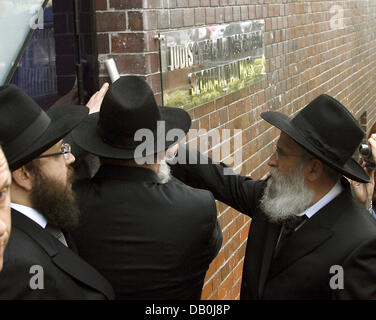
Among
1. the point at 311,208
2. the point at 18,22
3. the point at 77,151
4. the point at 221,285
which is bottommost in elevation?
the point at 221,285

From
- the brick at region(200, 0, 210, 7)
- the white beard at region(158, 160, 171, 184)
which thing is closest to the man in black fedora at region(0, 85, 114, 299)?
the white beard at region(158, 160, 171, 184)

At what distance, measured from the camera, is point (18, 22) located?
3.46m

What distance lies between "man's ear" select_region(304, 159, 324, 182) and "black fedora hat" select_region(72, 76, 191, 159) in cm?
70

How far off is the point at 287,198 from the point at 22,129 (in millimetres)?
1333

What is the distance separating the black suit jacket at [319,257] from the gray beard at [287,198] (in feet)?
0.30

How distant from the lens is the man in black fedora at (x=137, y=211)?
271 centimetres

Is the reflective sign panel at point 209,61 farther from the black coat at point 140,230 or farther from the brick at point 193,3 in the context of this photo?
the black coat at point 140,230

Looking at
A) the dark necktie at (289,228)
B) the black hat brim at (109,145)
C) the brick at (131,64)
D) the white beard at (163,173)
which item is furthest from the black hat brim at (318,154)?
the brick at (131,64)

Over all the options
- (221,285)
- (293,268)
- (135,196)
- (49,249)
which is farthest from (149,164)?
(221,285)

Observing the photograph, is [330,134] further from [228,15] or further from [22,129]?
[228,15]

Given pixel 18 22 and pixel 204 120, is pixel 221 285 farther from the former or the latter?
pixel 18 22

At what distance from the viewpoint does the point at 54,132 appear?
2.58 meters
